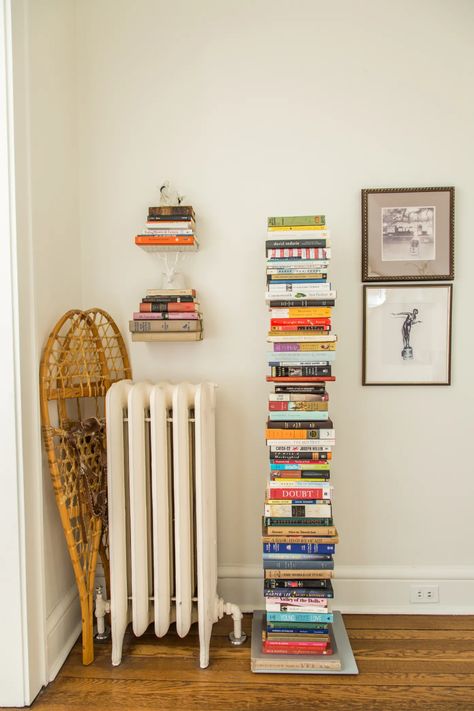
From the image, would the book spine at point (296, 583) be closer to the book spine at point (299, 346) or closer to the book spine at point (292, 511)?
the book spine at point (292, 511)

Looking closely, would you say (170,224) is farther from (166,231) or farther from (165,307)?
(165,307)

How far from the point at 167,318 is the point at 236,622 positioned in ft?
4.11

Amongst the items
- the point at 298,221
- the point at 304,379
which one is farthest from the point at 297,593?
the point at 298,221

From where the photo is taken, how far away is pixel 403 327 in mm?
2246

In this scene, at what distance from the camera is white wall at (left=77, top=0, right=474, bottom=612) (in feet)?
7.32

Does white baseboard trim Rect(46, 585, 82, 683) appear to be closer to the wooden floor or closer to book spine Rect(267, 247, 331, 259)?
the wooden floor

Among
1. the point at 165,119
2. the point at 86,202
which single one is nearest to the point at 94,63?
the point at 165,119

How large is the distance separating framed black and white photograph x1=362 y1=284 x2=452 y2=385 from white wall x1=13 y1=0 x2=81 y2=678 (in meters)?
Answer: 1.31

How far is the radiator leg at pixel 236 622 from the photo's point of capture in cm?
204

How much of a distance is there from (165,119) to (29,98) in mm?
646

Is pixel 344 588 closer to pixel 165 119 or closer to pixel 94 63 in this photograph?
pixel 165 119

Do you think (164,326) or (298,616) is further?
(164,326)

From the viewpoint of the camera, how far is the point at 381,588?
2.28 meters

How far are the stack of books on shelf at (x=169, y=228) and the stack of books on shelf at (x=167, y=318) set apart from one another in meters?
0.21
